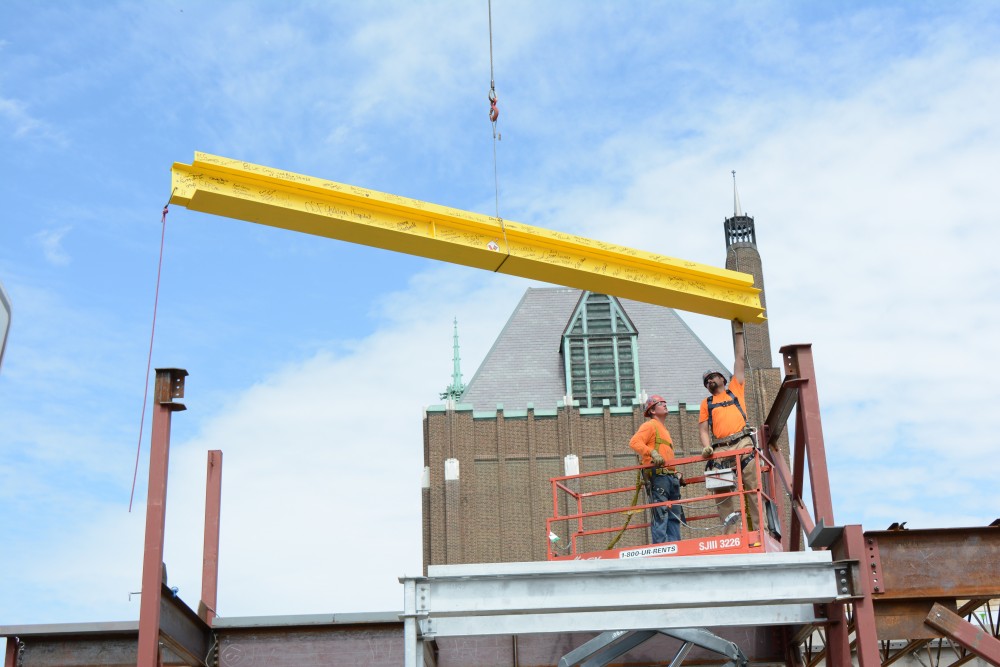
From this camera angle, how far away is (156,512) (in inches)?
442

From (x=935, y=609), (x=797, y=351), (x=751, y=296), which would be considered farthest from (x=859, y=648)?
(x=751, y=296)

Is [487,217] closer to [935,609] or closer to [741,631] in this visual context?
[741,631]

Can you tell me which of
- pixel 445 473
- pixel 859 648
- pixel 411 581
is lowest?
pixel 859 648

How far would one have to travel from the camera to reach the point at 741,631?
43.8ft

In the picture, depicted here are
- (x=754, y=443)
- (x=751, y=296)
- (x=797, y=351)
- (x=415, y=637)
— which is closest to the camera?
(x=415, y=637)

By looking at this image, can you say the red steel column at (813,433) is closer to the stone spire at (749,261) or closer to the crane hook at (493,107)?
the crane hook at (493,107)

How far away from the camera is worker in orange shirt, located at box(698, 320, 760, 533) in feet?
42.0

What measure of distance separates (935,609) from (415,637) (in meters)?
4.74

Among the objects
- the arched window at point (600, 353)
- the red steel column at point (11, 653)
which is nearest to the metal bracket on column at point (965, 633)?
the red steel column at point (11, 653)

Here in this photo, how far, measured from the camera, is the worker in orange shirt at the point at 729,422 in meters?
12.8

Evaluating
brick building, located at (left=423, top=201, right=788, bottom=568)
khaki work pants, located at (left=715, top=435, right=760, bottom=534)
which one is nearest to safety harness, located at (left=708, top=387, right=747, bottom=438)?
khaki work pants, located at (left=715, top=435, right=760, bottom=534)

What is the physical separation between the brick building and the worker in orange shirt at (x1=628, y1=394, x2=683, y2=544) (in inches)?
1251

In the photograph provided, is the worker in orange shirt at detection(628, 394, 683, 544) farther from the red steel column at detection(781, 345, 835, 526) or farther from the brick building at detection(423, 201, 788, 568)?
the brick building at detection(423, 201, 788, 568)

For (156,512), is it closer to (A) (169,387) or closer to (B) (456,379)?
(A) (169,387)
